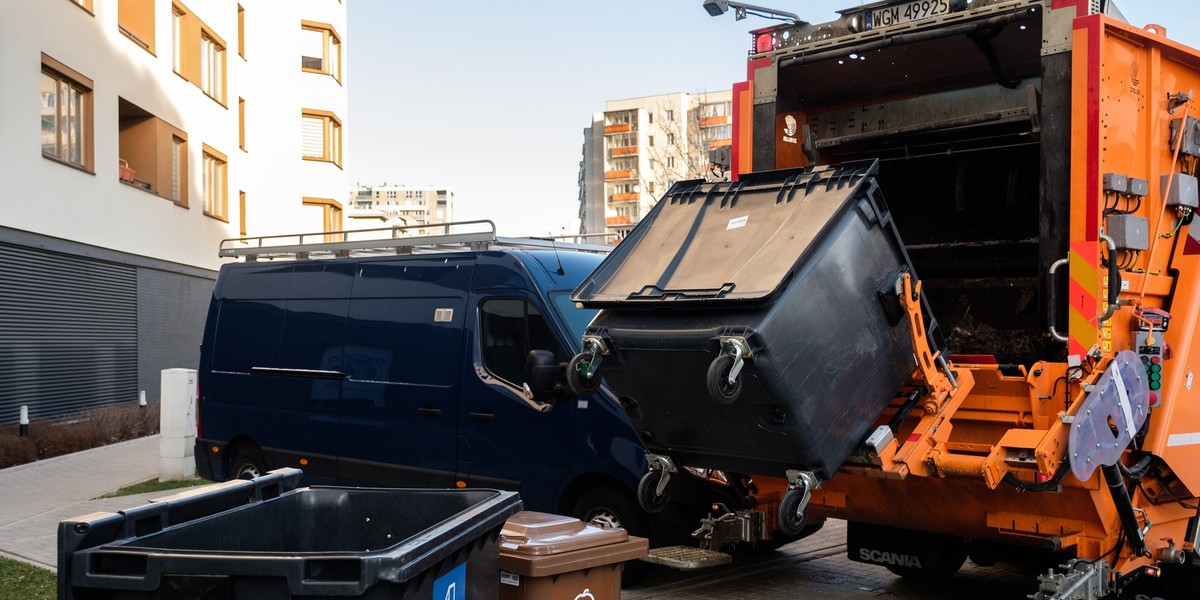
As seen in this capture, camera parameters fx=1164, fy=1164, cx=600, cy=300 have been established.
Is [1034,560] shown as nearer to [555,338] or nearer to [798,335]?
[798,335]

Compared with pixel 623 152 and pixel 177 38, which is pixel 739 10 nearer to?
pixel 177 38

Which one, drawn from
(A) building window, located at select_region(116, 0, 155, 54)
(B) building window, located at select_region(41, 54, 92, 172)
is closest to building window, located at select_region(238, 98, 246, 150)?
(A) building window, located at select_region(116, 0, 155, 54)

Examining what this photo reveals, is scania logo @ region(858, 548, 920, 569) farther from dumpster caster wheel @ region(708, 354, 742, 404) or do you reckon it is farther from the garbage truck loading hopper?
dumpster caster wheel @ region(708, 354, 742, 404)

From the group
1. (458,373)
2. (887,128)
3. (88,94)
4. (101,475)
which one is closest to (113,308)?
(88,94)

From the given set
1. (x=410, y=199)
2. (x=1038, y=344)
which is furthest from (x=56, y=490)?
(x=410, y=199)

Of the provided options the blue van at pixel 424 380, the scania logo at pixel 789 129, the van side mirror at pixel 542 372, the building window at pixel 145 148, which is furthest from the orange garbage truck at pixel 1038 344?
the building window at pixel 145 148

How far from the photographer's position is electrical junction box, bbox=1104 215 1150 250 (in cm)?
545

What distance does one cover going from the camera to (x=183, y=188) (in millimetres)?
22422

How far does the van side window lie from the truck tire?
2.82 m

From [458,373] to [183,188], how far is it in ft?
53.0

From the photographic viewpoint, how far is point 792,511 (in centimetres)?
500

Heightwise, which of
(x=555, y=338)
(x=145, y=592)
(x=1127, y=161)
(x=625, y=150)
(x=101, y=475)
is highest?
(x=625, y=150)

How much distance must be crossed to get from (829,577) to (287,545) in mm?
4531

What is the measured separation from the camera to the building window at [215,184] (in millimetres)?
24312
